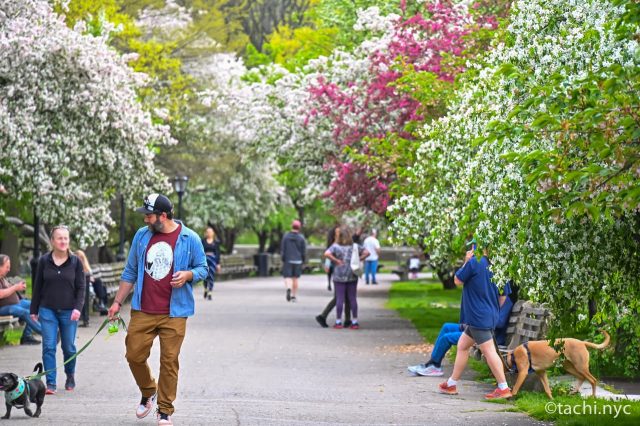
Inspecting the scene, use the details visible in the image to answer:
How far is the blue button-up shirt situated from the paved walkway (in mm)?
948

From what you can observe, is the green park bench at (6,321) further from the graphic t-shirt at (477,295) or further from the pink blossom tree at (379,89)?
the graphic t-shirt at (477,295)

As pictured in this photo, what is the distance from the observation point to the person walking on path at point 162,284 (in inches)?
405

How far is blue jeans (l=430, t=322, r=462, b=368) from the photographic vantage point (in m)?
14.2

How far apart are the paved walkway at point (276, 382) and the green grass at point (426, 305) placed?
16.8 inches

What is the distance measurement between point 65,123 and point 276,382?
1098 cm

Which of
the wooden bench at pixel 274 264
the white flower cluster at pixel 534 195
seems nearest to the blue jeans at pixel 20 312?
the white flower cluster at pixel 534 195

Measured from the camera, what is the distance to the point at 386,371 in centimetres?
1534

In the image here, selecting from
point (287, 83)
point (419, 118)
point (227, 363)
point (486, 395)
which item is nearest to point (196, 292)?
point (287, 83)

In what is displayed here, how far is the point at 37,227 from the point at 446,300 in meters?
11.2

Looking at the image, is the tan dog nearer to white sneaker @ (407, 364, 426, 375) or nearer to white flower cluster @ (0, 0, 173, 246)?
white sneaker @ (407, 364, 426, 375)

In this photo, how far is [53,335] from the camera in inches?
495

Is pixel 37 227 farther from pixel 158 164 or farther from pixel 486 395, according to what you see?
pixel 158 164

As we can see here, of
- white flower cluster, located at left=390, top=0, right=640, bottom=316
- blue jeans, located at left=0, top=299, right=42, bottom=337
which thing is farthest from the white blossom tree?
blue jeans, located at left=0, top=299, right=42, bottom=337

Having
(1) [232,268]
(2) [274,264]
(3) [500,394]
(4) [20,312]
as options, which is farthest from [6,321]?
(2) [274,264]
